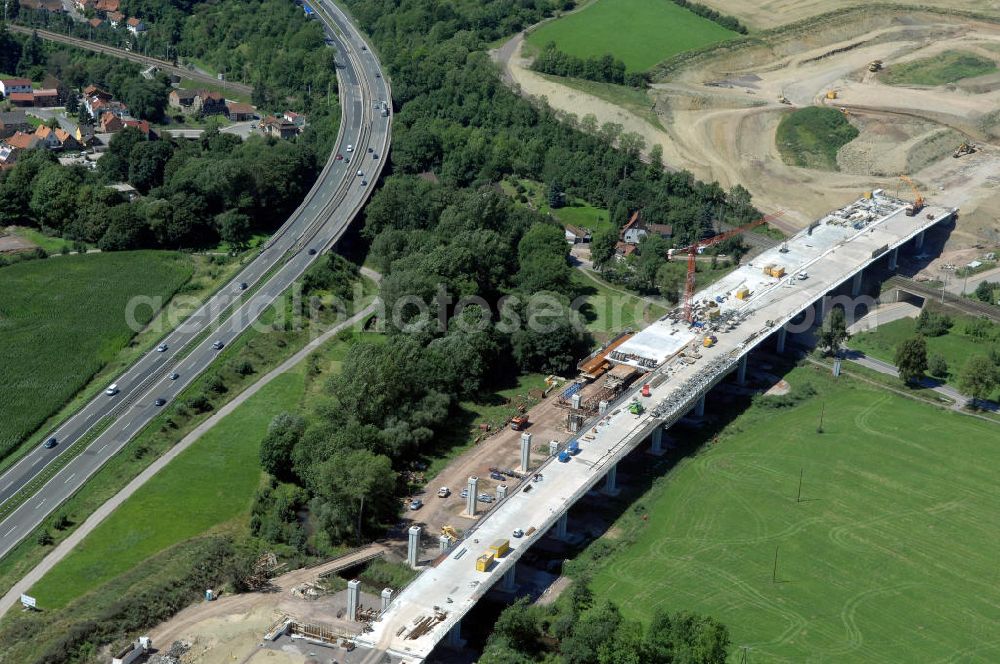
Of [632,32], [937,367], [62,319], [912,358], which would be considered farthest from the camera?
[632,32]

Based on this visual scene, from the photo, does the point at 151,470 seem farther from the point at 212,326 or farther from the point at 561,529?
the point at 561,529

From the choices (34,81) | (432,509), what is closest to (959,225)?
(432,509)

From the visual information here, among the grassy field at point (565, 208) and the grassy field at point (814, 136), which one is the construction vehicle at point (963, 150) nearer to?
the grassy field at point (814, 136)

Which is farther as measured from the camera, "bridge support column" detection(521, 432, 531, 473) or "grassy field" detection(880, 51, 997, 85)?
"grassy field" detection(880, 51, 997, 85)

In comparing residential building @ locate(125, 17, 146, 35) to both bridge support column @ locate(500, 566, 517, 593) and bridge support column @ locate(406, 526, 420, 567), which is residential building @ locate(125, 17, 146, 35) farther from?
bridge support column @ locate(500, 566, 517, 593)

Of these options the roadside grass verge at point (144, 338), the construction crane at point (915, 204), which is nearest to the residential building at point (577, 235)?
the construction crane at point (915, 204)

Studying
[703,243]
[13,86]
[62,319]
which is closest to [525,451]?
[62,319]

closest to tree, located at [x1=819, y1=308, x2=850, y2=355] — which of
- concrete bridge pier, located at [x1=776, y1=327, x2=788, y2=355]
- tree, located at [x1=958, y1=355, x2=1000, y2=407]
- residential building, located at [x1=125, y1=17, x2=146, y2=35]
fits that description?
concrete bridge pier, located at [x1=776, y1=327, x2=788, y2=355]
